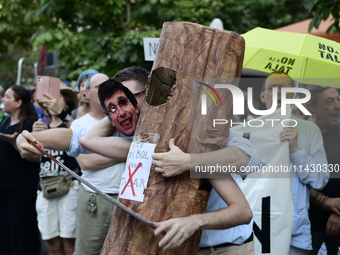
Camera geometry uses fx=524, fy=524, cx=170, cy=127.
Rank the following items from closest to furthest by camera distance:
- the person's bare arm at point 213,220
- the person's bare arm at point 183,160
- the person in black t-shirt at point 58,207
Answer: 1. the person's bare arm at point 213,220
2. the person's bare arm at point 183,160
3. the person in black t-shirt at point 58,207

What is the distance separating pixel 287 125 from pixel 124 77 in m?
1.57

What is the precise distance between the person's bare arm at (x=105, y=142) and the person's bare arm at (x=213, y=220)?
664mm

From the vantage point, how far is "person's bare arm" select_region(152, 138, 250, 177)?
2436 millimetres

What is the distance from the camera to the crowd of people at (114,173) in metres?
2.53

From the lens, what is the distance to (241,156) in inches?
102

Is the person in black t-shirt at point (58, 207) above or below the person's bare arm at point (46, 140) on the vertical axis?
below

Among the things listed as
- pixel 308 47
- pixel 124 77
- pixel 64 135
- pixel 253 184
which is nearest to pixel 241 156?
pixel 124 77

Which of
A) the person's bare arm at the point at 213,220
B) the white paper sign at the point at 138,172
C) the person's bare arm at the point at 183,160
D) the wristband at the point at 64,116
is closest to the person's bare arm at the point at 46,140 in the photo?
the white paper sign at the point at 138,172

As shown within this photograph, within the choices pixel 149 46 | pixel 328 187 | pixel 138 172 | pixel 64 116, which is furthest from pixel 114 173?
pixel 138 172

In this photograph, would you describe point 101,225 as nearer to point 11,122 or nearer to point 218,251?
point 218,251

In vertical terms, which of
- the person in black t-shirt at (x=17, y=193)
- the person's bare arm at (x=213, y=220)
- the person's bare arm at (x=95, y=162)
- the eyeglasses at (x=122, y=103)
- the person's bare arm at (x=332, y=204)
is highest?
the eyeglasses at (x=122, y=103)

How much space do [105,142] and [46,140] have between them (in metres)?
0.38

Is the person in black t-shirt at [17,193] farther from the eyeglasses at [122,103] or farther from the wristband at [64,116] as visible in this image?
the eyeglasses at [122,103]

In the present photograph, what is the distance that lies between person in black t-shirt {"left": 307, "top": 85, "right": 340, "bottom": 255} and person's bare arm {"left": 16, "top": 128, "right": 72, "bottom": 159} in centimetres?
217
